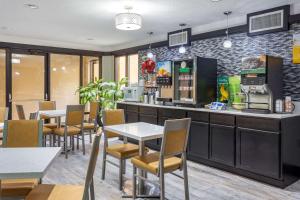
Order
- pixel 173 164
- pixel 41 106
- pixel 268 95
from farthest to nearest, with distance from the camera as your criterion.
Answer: pixel 41 106, pixel 268 95, pixel 173 164

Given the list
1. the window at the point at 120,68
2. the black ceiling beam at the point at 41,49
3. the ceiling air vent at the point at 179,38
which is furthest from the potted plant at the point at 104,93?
the ceiling air vent at the point at 179,38

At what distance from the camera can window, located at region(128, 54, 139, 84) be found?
7293mm

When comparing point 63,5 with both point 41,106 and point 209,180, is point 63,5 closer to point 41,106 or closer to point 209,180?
point 41,106

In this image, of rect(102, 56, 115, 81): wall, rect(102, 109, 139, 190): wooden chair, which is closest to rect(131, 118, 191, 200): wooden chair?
rect(102, 109, 139, 190): wooden chair

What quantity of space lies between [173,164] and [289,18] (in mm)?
2822

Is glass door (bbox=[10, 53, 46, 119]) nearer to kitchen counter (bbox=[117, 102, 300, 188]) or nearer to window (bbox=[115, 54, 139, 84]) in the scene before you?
window (bbox=[115, 54, 139, 84])

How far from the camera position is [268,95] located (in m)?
3.69

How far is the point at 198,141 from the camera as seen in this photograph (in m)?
4.46

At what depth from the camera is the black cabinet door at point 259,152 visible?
11.2ft

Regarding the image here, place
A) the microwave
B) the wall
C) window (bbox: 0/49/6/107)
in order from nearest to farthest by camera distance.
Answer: the microwave → window (bbox: 0/49/6/107) → the wall

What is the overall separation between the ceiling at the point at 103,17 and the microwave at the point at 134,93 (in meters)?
1.26

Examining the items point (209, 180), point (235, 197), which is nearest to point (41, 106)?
point (209, 180)

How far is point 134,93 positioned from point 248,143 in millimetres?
3069

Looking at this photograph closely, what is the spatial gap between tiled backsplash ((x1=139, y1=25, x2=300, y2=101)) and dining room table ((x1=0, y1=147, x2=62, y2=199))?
136 inches
